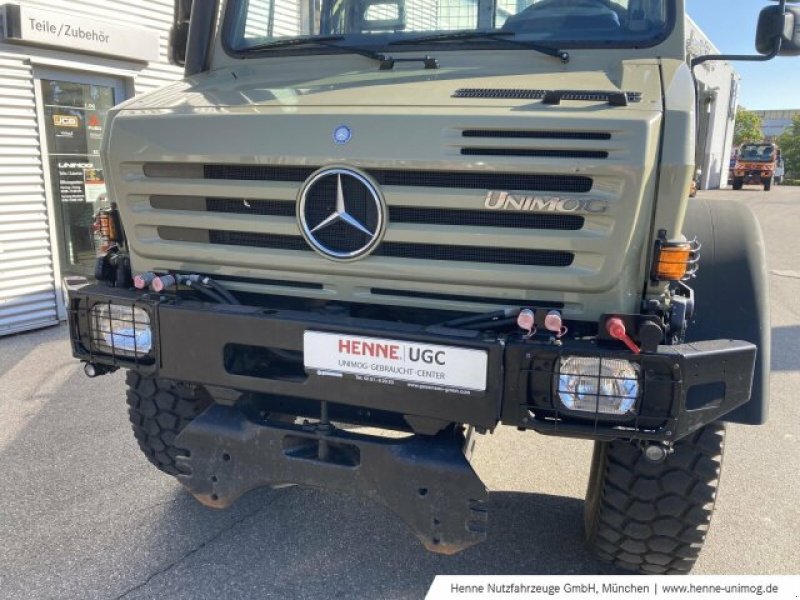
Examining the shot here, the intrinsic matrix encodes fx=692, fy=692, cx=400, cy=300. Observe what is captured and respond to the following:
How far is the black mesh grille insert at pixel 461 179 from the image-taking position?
2219 millimetres

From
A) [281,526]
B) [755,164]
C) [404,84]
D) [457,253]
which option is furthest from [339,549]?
[755,164]

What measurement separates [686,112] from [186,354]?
1.90m

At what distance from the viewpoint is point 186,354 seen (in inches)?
101

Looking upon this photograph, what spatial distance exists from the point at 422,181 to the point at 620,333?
0.81 m

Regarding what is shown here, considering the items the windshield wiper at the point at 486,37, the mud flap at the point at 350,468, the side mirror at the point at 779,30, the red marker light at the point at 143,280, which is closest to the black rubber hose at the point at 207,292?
the red marker light at the point at 143,280

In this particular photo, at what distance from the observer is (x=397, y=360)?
2287mm

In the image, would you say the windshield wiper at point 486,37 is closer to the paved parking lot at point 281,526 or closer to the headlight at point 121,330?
the headlight at point 121,330

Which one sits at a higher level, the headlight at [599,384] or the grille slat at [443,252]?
the grille slat at [443,252]

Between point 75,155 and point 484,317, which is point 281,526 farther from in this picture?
point 75,155

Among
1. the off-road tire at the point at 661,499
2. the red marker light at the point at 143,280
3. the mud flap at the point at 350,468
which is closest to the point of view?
the mud flap at the point at 350,468

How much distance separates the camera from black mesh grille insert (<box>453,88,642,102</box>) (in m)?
2.32

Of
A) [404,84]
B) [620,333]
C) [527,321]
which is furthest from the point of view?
[404,84]

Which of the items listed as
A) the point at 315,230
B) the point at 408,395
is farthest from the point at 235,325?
the point at 408,395

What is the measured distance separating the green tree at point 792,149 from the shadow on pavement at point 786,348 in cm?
5673
